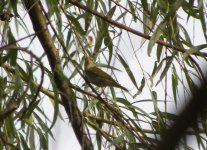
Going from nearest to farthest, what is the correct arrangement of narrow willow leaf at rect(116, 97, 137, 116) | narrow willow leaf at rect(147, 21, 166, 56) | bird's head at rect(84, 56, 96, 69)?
narrow willow leaf at rect(147, 21, 166, 56) → bird's head at rect(84, 56, 96, 69) → narrow willow leaf at rect(116, 97, 137, 116)

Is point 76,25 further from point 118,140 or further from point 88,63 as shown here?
point 118,140

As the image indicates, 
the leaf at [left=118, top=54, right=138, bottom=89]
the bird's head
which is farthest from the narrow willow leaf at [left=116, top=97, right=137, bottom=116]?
the bird's head

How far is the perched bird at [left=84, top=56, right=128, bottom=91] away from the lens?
1.34 metres

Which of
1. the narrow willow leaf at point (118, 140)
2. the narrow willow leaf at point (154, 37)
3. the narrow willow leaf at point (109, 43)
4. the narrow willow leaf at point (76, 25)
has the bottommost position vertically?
the narrow willow leaf at point (118, 140)

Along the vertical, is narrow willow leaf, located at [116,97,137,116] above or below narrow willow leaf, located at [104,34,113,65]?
below

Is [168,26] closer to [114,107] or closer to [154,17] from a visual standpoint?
[154,17]

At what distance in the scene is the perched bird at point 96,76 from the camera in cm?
134

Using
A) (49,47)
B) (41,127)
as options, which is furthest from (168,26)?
(41,127)

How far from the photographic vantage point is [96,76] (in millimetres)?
1344

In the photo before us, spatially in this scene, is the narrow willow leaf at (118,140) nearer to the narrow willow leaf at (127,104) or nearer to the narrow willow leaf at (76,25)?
the narrow willow leaf at (127,104)

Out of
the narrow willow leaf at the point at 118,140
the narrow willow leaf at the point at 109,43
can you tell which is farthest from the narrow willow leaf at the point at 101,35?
the narrow willow leaf at the point at 118,140

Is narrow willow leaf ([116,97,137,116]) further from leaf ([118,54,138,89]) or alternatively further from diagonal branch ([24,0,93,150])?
diagonal branch ([24,0,93,150])

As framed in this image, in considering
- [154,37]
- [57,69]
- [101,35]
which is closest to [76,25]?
[101,35]

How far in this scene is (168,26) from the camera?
1.40 m
